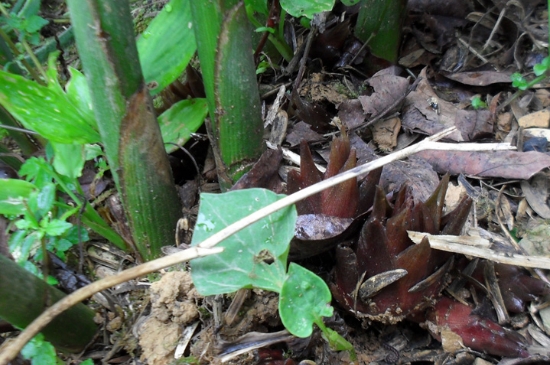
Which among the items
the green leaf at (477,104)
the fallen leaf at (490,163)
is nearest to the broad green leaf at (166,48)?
the fallen leaf at (490,163)

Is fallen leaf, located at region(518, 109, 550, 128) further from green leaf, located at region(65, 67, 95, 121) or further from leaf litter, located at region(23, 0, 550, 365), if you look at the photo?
green leaf, located at region(65, 67, 95, 121)

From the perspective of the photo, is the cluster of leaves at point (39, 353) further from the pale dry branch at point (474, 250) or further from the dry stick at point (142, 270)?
the pale dry branch at point (474, 250)

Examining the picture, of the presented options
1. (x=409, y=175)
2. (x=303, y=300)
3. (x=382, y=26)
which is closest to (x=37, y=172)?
(x=303, y=300)

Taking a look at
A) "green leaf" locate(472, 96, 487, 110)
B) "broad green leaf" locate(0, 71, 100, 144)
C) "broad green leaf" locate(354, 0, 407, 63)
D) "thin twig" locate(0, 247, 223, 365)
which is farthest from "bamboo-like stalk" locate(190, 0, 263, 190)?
"green leaf" locate(472, 96, 487, 110)

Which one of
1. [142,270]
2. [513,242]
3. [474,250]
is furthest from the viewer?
[513,242]

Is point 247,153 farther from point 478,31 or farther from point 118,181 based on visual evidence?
point 478,31

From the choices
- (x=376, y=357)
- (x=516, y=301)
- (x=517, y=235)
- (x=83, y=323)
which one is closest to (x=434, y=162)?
(x=517, y=235)

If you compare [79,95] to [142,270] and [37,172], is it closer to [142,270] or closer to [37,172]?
[37,172]
